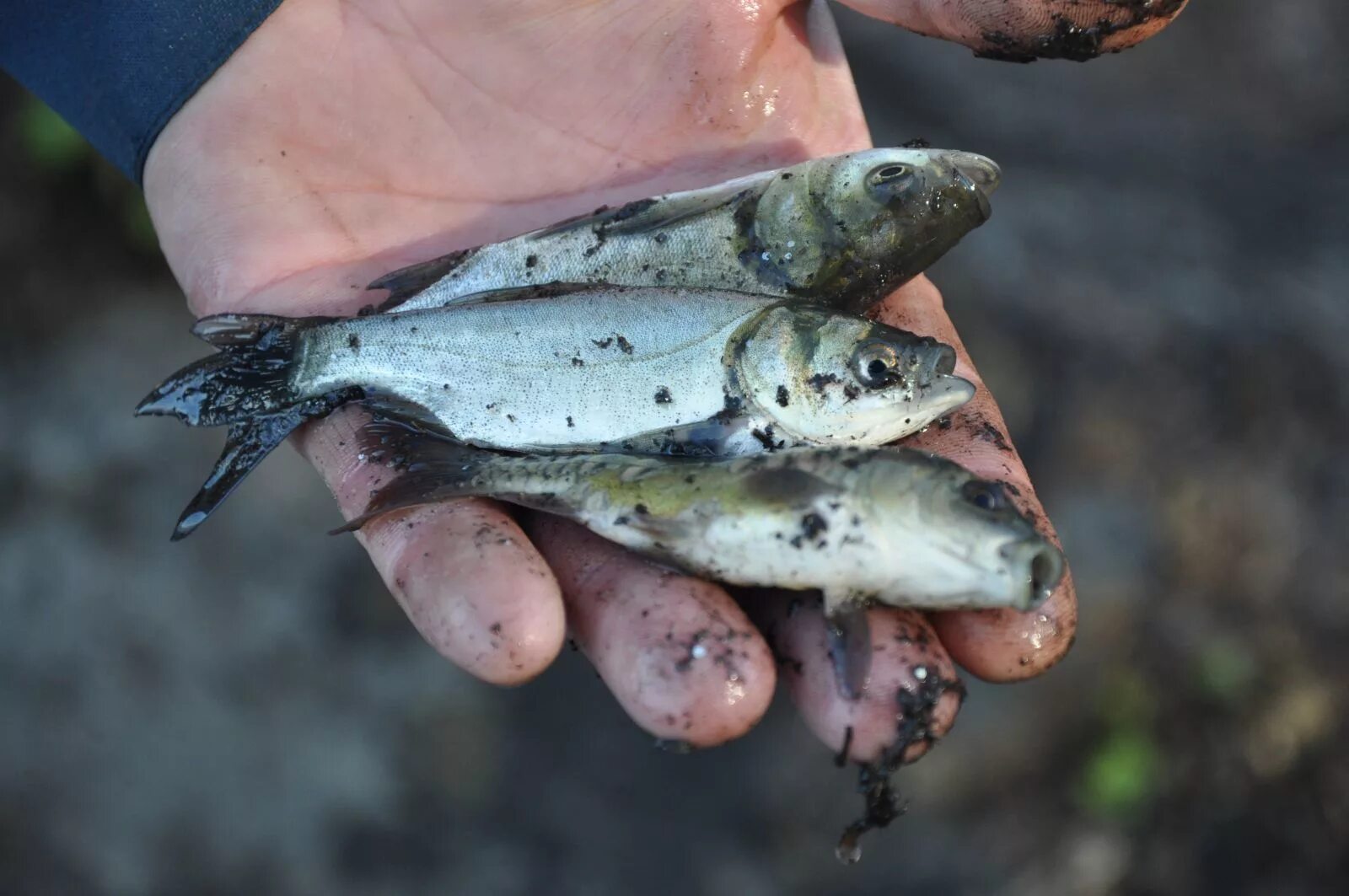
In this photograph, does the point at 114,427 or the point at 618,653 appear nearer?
the point at 618,653

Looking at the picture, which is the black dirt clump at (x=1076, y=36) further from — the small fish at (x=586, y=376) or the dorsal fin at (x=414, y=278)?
the dorsal fin at (x=414, y=278)

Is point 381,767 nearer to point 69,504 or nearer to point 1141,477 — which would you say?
point 69,504

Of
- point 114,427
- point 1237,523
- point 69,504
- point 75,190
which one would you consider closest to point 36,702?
point 69,504

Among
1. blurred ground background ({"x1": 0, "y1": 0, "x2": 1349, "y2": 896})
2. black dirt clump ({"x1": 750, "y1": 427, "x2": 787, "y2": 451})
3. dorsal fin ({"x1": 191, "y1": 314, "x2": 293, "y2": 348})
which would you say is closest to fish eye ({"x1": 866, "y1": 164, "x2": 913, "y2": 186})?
black dirt clump ({"x1": 750, "y1": 427, "x2": 787, "y2": 451})

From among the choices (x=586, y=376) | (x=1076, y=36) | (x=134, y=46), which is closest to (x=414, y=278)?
(x=586, y=376)

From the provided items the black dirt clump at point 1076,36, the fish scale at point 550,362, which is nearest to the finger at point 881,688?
the fish scale at point 550,362

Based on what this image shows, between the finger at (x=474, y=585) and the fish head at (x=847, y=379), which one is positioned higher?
the finger at (x=474, y=585)

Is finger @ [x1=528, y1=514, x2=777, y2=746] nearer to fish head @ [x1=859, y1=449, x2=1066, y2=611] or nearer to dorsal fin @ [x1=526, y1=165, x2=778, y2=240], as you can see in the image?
fish head @ [x1=859, y1=449, x2=1066, y2=611]

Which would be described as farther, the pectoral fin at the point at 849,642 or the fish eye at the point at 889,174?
the fish eye at the point at 889,174
